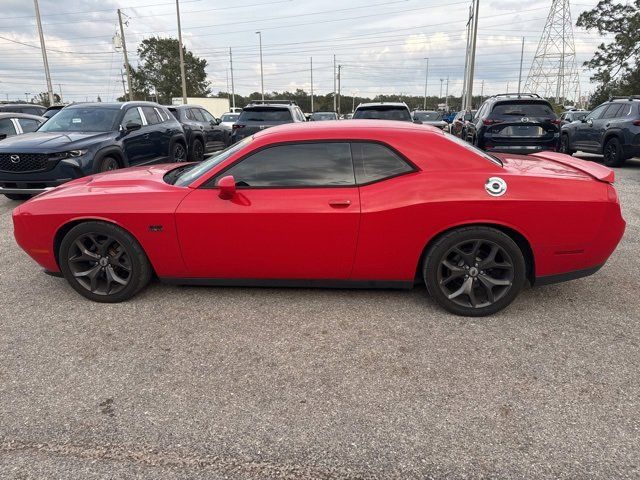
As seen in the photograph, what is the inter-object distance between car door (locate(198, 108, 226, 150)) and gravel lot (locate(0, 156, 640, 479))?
10.5m

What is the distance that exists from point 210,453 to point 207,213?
70.2 inches

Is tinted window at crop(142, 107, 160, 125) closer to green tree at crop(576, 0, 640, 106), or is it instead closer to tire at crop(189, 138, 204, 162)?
tire at crop(189, 138, 204, 162)

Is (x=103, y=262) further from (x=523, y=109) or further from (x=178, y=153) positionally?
(x=523, y=109)

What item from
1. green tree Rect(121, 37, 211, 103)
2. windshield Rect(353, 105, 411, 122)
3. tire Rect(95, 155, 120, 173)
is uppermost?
green tree Rect(121, 37, 211, 103)

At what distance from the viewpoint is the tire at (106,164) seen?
6.99 meters

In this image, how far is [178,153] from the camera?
33.2 feet

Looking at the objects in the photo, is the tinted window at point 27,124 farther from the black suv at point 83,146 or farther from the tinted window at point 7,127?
the black suv at point 83,146

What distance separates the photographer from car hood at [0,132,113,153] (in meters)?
6.62

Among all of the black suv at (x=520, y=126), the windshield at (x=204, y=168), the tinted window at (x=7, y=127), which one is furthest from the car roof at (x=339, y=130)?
the tinted window at (x=7, y=127)

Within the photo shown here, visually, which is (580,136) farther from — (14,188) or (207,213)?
(14,188)

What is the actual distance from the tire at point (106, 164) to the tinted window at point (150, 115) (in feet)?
6.01

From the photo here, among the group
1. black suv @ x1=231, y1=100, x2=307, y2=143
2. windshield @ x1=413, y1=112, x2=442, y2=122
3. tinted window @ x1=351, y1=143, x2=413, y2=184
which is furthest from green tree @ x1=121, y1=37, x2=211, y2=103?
tinted window @ x1=351, y1=143, x2=413, y2=184

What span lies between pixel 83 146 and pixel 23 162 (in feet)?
2.81

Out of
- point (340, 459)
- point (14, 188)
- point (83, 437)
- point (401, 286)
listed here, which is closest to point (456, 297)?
point (401, 286)
